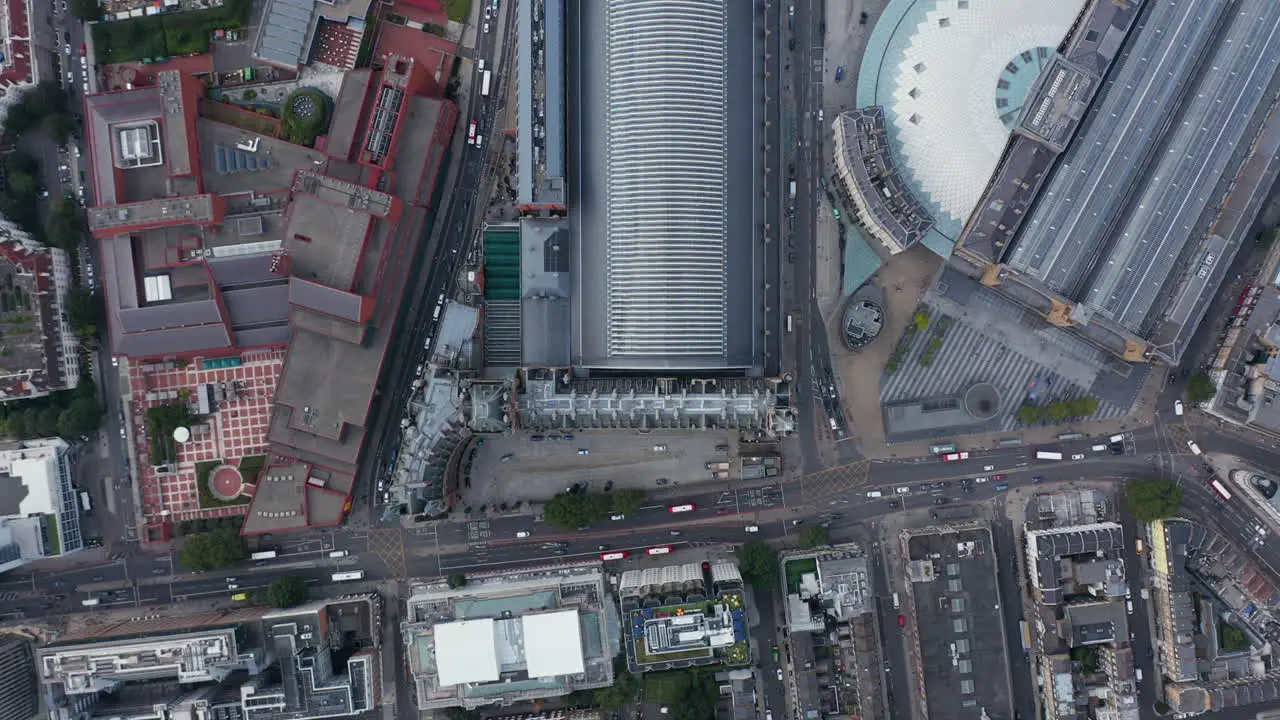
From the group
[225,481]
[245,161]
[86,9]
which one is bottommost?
[225,481]

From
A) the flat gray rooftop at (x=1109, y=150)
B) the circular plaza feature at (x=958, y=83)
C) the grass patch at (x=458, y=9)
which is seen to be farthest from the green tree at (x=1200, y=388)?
the grass patch at (x=458, y=9)

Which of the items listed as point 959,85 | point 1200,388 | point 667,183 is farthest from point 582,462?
point 1200,388

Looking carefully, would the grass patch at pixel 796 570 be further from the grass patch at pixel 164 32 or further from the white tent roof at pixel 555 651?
the grass patch at pixel 164 32

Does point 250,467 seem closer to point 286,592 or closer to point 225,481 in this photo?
point 225,481

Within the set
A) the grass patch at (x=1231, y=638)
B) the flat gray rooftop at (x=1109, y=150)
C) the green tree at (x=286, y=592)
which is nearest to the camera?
the flat gray rooftop at (x=1109, y=150)

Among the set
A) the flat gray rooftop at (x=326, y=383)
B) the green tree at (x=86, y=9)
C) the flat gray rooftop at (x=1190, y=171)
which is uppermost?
the green tree at (x=86, y=9)

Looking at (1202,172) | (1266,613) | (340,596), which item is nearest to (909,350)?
(1202,172)
